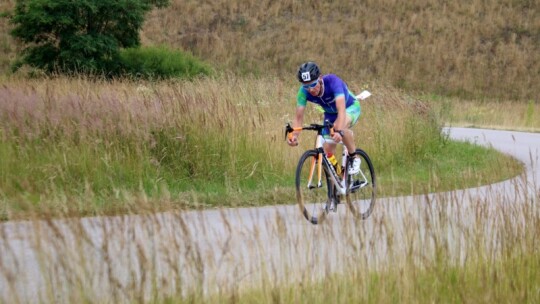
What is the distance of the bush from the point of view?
32438 millimetres

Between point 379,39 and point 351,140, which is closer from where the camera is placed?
point 351,140

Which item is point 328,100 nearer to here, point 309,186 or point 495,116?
point 309,186

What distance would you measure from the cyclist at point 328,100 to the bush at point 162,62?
72.6ft

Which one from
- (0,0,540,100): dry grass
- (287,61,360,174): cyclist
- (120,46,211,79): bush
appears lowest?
(0,0,540,100): dry grass

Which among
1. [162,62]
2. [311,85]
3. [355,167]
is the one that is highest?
[311,85]

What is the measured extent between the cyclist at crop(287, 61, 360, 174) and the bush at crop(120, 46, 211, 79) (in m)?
22.1

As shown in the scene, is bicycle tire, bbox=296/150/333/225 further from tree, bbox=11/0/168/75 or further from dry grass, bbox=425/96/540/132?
dry grass, bbox=425/96/540/132

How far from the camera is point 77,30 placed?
2953cm

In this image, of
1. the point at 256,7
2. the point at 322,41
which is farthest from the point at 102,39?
the point at 256,7

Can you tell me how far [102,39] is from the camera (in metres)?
29.1

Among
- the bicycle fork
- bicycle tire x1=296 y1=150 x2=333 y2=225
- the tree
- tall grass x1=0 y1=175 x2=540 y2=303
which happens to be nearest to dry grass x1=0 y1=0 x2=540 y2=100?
the tree

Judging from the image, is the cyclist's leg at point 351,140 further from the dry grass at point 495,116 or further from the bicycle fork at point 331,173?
the dry grass at point 495,116

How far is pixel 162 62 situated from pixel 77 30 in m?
5.30

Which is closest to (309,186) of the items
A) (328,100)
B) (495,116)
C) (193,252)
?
(328,100)
